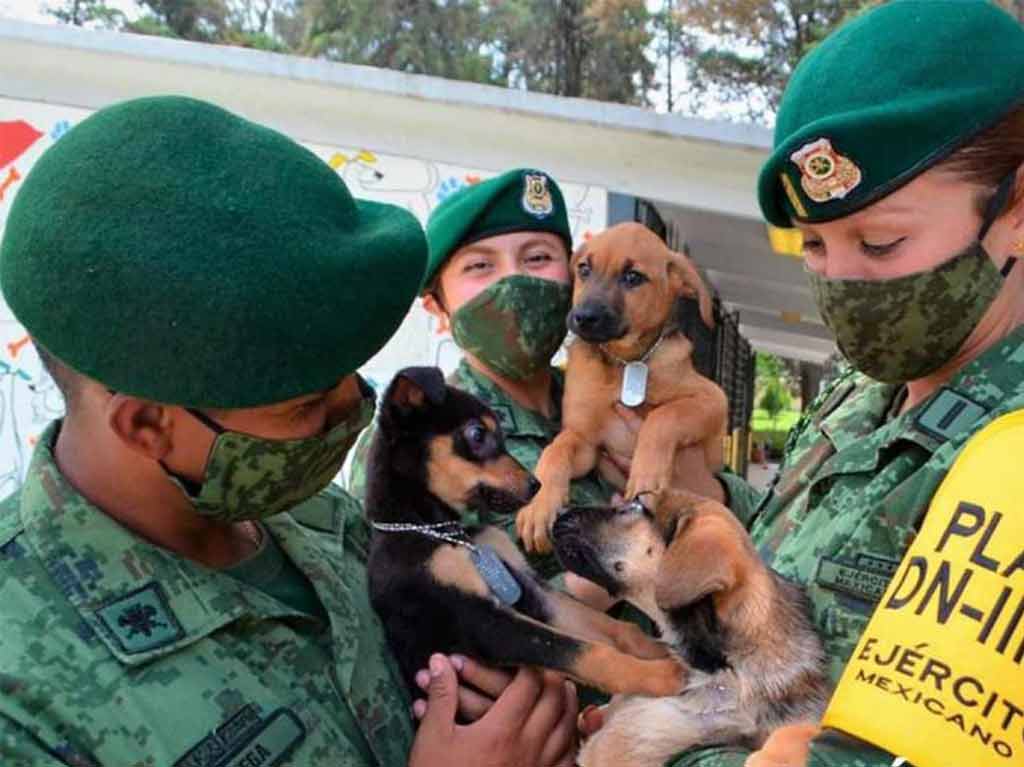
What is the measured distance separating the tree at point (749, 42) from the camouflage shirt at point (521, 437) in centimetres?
3006

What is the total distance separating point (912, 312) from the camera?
2100 millimetres

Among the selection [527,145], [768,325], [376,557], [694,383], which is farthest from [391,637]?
[768,325]

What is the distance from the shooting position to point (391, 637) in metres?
2.48

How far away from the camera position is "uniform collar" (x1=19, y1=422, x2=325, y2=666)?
1.73 meters

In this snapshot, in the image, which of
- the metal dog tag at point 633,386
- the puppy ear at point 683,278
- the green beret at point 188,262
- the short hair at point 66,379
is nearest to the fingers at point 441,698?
the green beret at point 188,262

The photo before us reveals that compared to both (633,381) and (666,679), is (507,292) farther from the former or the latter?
(666,679)

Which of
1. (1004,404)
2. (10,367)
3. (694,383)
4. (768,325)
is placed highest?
(1004,404)

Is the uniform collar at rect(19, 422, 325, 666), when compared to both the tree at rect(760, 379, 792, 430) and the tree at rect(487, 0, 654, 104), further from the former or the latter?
the tree at rect(760, 379, 792, 430)

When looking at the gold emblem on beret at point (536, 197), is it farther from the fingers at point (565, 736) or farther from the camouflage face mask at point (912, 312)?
the fingers at point (565, 736)

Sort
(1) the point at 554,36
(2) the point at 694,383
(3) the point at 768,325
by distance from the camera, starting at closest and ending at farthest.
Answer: (2) the point at 694,383 → (3) the point at 768,325 → (1) the point at 554,36

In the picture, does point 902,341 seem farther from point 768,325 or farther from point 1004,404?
point 768,325

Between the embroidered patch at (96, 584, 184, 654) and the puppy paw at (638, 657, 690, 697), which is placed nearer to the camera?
the embroidered patch at (96, 584, 184, 654)

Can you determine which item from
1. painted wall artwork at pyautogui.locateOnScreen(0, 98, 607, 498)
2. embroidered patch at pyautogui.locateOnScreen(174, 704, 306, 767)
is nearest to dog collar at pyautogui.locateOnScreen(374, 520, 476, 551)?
embroidered patch at pyautogui.locateOnScreen(174, 704, 306, 767)

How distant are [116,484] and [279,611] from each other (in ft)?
1.20
